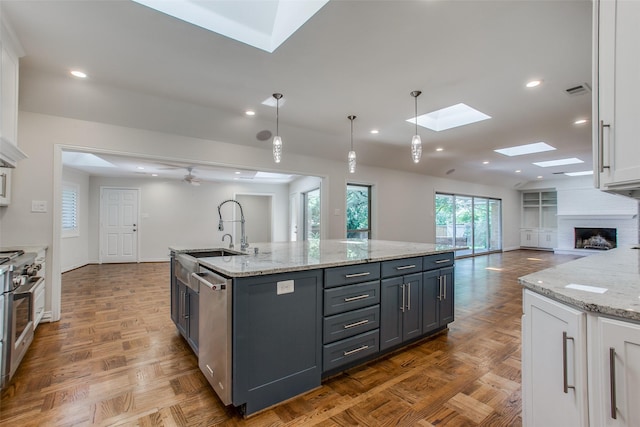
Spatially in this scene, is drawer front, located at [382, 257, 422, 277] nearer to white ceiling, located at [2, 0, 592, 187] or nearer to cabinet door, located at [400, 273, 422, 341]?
cabinet door, located at [400, 273, 422, 341]

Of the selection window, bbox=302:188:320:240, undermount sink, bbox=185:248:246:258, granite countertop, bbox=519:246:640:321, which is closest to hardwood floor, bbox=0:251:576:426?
undermount sink, bbox=185:248:246:258

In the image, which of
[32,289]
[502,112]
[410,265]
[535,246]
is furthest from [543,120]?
[535,246]

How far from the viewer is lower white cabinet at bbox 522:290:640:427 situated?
2.84 feet

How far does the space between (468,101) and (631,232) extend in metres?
8.82

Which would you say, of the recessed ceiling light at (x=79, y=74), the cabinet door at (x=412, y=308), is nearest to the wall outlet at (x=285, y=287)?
the cabinet door at (x=412, y=308)

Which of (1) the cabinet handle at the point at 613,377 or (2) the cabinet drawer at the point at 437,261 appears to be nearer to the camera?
(1) the cabinet handle at the point at 613,377

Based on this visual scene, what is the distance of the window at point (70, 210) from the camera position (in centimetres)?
594

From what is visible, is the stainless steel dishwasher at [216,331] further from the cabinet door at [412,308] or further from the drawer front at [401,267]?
the cabinet door at [412,308]

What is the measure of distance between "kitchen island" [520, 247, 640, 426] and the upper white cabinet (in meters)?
0.47

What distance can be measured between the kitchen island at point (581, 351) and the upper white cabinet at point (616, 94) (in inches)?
18.6

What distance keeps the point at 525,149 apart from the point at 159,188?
843cm

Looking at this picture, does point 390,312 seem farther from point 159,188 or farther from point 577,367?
point 159,188

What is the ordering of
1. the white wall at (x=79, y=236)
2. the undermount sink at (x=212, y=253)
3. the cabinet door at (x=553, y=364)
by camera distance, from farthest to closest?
the white wall at (x=79, y=236), the undermount sink at (x=212, y=253), the cabinet door at (x=553, y=364)

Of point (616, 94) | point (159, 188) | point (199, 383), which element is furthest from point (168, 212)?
point (616, 94)
